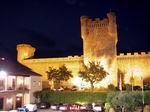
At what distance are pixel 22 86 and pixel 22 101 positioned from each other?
2.43 metres

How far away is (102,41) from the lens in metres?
→ 57.8

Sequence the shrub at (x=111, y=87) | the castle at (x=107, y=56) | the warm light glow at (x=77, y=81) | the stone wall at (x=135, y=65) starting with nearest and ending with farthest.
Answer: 1. the shrub at (x=111, y=87)
2. the stone wall at (x=135, y=65)
3. the castle at (x=107, y=56)
4. the warm light glow at (x=77, y=81)

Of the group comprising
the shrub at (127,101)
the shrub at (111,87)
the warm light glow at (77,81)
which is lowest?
the shrub at (127,101)

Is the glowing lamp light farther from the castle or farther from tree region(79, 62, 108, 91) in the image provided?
the castle

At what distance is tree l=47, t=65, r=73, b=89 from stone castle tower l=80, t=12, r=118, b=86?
4347 mm

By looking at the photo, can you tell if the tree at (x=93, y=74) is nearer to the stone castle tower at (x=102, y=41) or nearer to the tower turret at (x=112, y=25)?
the stone castle tower at (x=102, y=41)

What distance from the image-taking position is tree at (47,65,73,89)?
58562 millimetres

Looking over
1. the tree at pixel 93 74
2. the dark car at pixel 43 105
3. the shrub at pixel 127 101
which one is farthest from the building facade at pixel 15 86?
the shrub at pixel 127 101

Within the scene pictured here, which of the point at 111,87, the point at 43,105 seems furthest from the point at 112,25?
the point at 43,105

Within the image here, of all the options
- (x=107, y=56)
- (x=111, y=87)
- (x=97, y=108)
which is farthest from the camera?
(x=107, y=56)

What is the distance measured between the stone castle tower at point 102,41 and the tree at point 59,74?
4.35 metres

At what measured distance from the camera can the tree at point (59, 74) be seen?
5856cm

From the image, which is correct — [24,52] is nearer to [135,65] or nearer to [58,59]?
[58,59]

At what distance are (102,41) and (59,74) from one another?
10384mm
